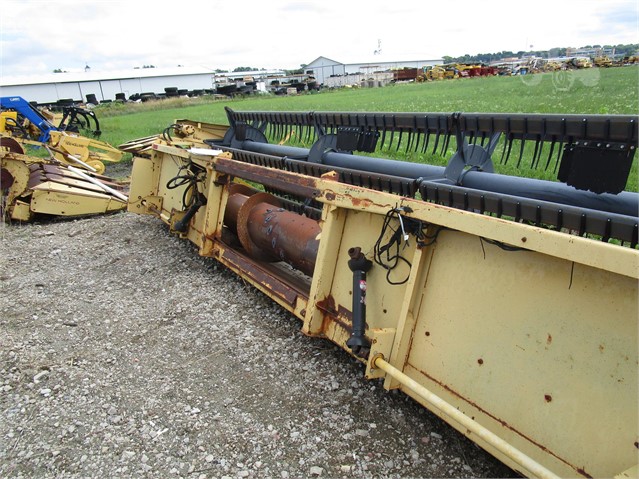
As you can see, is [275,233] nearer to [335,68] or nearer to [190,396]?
[190,396]

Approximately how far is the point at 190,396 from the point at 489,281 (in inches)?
71.7

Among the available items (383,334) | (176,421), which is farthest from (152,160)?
(383,334)

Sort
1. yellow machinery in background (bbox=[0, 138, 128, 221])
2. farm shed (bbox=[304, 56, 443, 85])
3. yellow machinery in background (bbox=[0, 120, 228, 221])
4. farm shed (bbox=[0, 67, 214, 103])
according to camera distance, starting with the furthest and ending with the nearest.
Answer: farm shed (bbox=[304, 56, 443, 85]) < farm shed (bbox=[0, 67, 214, 103]) < yellow machinery in background (bbox=[0, 138, 128, 221]) < yellow machinery in background (bbox=[0, 120, 228, 221])

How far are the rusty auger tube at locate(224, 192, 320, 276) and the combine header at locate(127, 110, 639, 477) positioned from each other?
16 mm

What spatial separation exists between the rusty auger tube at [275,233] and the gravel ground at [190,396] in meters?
0.42

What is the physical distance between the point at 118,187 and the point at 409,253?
22.9ft

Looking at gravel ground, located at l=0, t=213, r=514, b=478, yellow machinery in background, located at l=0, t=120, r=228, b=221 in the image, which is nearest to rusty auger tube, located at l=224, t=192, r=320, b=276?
gravel ground, located at l=0, t=213, r=514, b=478

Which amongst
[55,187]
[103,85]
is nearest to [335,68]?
[103,85]

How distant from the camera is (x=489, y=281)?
2.29 meters

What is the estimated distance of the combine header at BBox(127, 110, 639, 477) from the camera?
1.88 m

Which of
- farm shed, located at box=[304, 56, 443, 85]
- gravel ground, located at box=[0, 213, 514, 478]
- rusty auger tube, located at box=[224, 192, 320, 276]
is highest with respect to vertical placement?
farm shed, located at box=[304, 56, 443, 85]

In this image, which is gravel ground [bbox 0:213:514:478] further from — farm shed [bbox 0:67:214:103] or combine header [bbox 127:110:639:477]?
farm shed [bbox 0:67:214:103]

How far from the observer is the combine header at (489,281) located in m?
1.88

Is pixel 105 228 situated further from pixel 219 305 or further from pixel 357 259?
pixel 357 259
